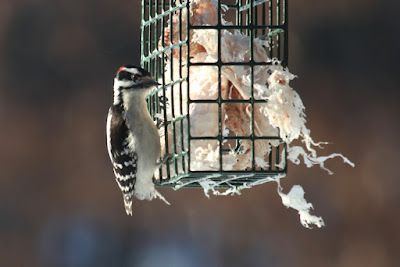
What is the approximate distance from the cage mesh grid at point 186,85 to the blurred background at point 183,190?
3.97 m

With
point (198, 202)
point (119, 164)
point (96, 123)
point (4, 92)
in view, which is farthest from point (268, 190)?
point (119, 164)

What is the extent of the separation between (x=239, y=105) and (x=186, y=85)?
29 centimetres

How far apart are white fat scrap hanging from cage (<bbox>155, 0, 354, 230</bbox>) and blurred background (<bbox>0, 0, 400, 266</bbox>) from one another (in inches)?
173

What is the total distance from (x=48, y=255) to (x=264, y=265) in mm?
1938

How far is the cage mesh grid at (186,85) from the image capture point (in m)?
6.91

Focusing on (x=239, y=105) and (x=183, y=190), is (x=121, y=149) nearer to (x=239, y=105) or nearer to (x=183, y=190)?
(x=239, y=105)

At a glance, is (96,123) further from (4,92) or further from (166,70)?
(166,70)

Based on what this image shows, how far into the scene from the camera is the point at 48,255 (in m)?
12.2

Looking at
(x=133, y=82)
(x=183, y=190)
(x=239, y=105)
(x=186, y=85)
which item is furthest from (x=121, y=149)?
(x=183, y=190)

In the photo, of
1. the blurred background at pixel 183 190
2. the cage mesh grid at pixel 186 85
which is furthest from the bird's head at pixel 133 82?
the blurred background at pixel 183 190

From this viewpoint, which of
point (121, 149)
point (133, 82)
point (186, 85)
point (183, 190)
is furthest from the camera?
point (183, 190)

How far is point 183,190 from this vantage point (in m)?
11.7

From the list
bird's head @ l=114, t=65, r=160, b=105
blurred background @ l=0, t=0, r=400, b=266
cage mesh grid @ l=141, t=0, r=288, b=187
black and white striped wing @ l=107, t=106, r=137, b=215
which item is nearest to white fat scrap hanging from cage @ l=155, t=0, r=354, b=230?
cage mesh grid @ l=141, t=0, r=288, b=187

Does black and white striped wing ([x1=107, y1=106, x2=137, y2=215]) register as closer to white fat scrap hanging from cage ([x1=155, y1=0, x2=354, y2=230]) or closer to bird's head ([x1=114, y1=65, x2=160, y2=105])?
bird's head ([x1=114, y1=65, x2=160, y2=105])
